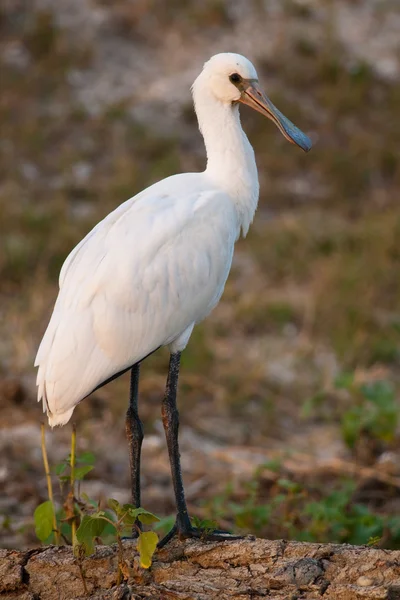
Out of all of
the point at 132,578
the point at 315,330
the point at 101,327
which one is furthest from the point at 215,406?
the point at 132,578

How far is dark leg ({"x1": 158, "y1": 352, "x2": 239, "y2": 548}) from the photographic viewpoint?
517 cm

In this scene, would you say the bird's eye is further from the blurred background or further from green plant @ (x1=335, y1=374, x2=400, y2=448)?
green plant @ (x1=335, y1=374, x2=400, y2=448)

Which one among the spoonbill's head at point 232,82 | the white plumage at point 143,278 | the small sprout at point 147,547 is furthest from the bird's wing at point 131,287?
the small sprout at point 147,547

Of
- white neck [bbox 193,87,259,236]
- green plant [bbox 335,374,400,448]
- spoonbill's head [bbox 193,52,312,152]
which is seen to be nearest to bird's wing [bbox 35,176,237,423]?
white neck [bbox 193,87,259,236]

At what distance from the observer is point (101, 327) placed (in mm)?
5309

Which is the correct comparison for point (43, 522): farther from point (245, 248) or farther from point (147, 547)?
point (245, 248)

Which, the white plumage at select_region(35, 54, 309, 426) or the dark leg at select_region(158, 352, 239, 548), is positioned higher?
the white plumage at select_region(35, 54, 309, 426)

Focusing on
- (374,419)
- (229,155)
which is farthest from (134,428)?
(374,419)

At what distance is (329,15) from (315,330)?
770cm

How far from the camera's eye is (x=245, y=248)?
38.9 feet

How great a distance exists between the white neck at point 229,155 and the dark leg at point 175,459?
87 cm

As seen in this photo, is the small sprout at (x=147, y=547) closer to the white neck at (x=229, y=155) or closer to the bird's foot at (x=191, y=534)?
the bird's foot at (x=191, y=534)

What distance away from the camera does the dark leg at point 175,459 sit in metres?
5.17

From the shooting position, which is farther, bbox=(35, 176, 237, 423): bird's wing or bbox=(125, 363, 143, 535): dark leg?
bbox=(125, 363, 143, 535): dark leg
